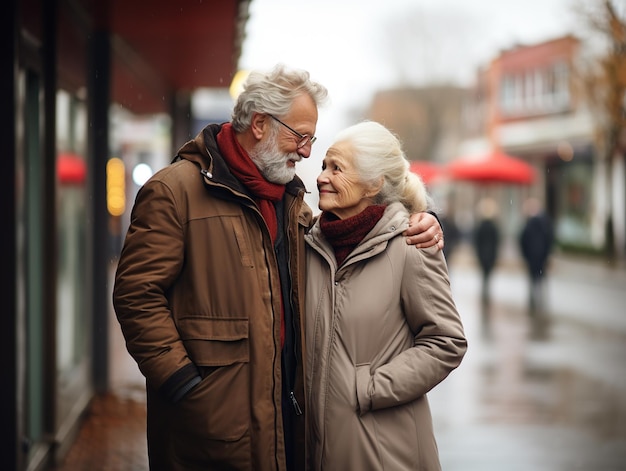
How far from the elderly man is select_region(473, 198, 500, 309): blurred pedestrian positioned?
16.1 m

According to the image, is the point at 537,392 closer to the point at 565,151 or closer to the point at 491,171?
the point at 491,171

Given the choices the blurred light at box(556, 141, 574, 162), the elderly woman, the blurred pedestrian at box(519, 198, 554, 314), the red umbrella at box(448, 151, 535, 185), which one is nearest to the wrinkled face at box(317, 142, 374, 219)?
the elderly woman

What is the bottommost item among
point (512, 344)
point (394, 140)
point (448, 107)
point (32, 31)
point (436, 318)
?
point (512, 344)

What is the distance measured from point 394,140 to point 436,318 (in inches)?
24.9

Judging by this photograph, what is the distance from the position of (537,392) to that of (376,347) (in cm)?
634

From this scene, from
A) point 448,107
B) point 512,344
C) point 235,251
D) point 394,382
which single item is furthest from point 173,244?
point 448,107

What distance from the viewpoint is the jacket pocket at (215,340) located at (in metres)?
3.18

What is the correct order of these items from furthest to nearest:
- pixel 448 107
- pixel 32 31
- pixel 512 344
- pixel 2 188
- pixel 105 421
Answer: pixel 448 107, pixel 512 344, pixel 105 421, pixel 32 31, pixel 2 188

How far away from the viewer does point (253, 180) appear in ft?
10.9

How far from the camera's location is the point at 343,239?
3434 mm

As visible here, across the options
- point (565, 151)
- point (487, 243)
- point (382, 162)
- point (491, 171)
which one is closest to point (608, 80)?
point (491, 171)

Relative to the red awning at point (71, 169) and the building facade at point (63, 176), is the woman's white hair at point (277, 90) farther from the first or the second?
the red awning at point (71, 169)

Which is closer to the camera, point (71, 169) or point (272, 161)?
point (272, 161)

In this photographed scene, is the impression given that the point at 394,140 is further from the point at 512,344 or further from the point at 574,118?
the point at 574,118
